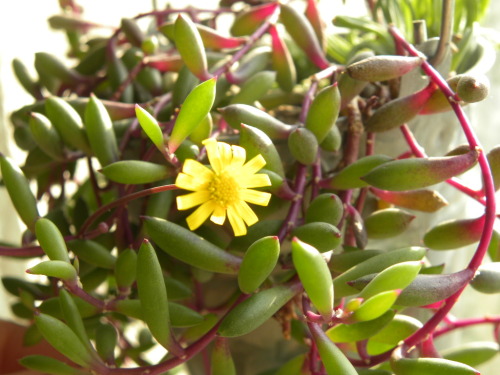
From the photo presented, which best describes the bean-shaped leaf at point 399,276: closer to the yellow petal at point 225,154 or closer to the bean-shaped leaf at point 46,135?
the yellow petal at point 225,154

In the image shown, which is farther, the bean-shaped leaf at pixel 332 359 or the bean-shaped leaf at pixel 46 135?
the bean-shaped leaf at pixel 46 135

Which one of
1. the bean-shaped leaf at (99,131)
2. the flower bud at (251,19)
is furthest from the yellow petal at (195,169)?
the flower bud at (251,19)

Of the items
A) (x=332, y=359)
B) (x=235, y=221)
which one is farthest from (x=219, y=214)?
(x=332, y=359)

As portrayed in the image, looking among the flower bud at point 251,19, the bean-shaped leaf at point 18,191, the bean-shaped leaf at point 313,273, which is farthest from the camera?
the flower bud at point 251,19

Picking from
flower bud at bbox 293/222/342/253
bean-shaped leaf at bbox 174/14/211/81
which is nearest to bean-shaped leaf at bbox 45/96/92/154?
bean-shaped leaf at bbox 174/14/211/81

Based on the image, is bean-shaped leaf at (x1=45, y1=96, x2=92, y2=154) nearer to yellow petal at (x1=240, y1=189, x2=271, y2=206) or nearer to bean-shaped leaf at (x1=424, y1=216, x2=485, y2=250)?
yellow petal at (x1=240, y1=189, x2=271, y2=206)

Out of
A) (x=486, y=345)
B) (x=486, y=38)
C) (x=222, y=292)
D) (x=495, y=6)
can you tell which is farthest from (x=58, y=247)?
(x=495, y=6)

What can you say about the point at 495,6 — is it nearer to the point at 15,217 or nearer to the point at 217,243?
the point at 217,243
